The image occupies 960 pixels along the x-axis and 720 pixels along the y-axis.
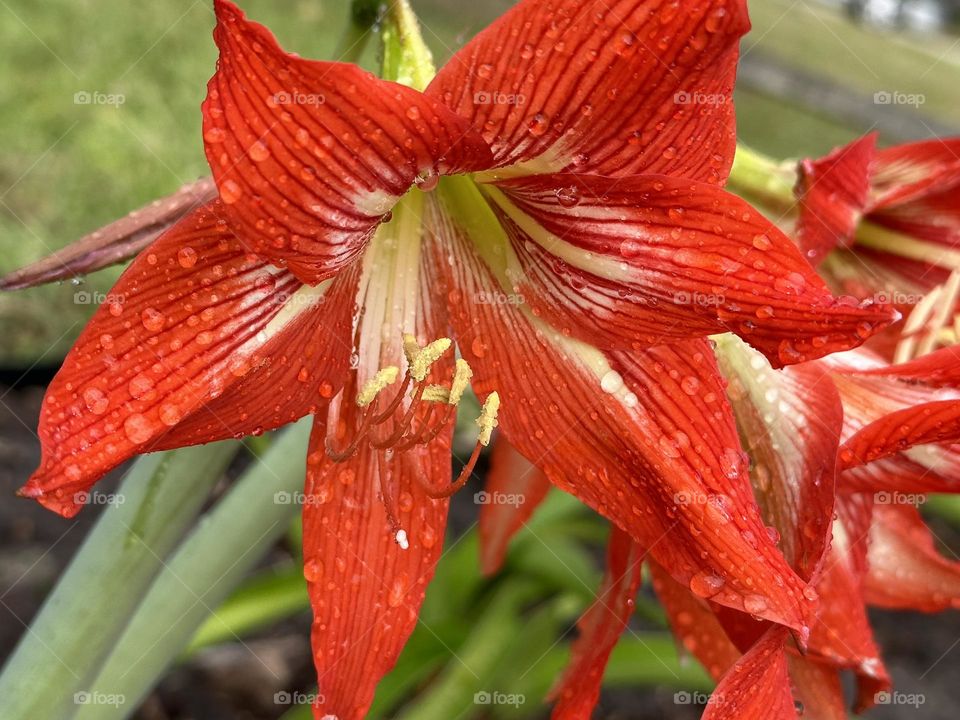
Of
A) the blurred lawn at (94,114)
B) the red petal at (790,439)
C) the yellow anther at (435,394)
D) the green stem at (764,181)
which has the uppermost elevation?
the blurred lawn at (94,114)

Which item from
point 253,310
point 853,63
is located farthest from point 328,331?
point 853,63

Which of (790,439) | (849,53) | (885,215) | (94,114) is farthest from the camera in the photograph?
(849,53)

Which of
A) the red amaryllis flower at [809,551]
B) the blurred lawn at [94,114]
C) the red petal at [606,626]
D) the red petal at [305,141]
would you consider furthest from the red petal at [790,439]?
the blurred lawn at [94,114]

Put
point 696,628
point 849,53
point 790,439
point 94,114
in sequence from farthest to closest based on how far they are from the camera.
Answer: point 849,53
point 94,114
point 696,628
point 790,439

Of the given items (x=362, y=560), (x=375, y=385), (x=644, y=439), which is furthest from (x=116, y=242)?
(x=644, y=439)

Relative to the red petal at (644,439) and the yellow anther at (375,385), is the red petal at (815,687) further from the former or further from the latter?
the yellow anther at (375,385)

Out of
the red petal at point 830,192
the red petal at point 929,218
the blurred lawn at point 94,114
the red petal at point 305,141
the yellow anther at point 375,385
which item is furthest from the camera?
the blurred lawn at point 94,114

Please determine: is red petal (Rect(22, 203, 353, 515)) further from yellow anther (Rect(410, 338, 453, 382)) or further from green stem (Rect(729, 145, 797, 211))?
green stem (Rect(729, 145, 797, 211))

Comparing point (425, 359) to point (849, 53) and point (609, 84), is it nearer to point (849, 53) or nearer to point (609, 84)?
point (609, 84)
